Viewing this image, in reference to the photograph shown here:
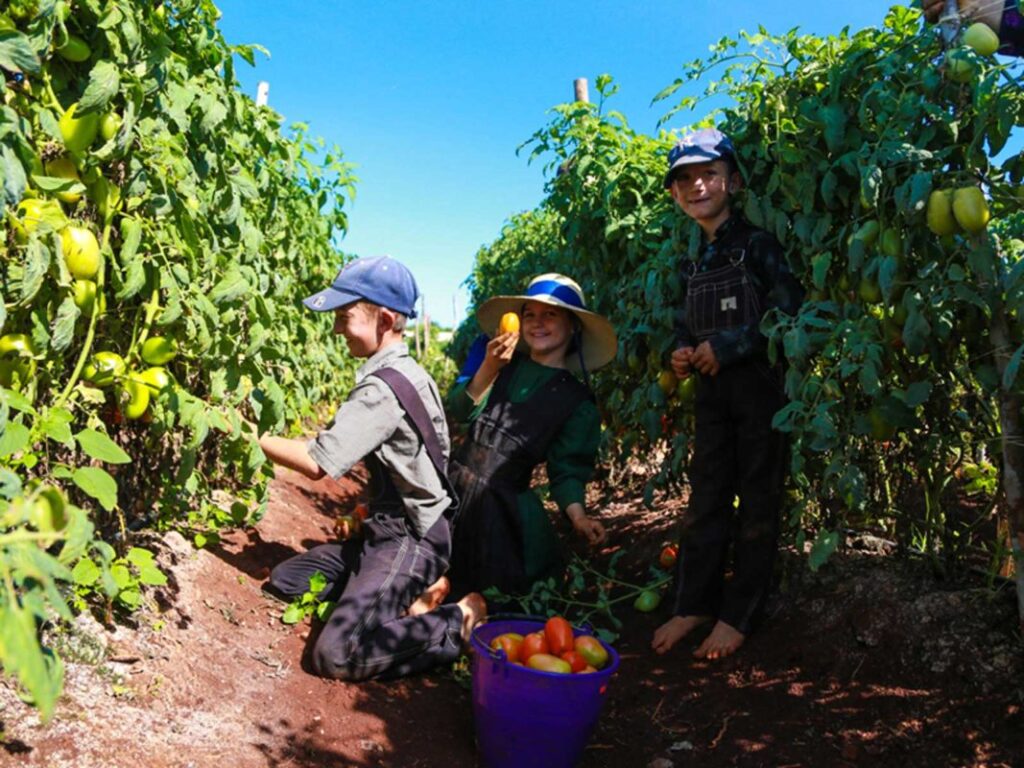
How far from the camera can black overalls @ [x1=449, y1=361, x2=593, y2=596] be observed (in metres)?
2.83

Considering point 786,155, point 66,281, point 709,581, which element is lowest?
point 709,581

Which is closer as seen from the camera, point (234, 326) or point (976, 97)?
point (976, 97)

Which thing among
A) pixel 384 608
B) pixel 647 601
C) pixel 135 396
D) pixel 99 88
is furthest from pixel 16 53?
pixel 647 601

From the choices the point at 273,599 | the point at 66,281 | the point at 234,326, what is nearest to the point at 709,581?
the point at 273,599

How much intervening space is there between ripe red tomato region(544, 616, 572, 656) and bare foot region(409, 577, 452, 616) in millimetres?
660

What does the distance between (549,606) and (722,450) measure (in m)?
0.83

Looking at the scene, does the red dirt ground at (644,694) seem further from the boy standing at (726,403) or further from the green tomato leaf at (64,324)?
the green tomato leaf at (64,324)

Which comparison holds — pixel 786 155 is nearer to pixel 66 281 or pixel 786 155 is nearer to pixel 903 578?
pixel 903 578

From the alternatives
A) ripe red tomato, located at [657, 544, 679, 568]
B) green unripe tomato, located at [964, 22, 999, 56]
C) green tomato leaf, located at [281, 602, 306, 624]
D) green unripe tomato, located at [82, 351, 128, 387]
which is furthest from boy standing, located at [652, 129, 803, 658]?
green unripe tomato, located at [82, 351, 128, 387]

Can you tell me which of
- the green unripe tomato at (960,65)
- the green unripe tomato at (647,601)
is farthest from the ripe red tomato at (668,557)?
the green unripe tomato at (960,65)

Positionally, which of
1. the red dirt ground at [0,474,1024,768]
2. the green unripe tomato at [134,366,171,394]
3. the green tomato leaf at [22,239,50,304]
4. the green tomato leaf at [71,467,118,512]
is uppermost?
the green tomato leaf at [22,239,50,304]

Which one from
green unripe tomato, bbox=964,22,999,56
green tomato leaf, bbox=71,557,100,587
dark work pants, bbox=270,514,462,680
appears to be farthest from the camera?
dark work pants, bbox=270,514,462,680

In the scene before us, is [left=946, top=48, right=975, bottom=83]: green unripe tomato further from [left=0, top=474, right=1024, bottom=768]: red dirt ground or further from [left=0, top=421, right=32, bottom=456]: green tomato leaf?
[left=0, top=421, right=32, bottom=456]: green tomato leaf

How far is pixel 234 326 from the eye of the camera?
2.29 meters
